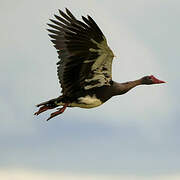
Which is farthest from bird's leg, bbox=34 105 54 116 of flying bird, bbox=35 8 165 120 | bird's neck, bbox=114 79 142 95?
bird's neck, bbox=114 79 142 95

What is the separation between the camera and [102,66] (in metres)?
19.9

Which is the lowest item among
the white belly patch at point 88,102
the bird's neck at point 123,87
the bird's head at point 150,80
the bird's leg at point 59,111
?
the bird's leg at point 59,111

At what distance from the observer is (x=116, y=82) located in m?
20.4

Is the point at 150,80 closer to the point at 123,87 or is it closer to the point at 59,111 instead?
the point at 123,87

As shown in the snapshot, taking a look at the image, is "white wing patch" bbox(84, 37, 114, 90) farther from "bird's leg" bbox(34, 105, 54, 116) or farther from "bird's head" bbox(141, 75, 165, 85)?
"bird's head" bbox(141, 75, 165, 85)

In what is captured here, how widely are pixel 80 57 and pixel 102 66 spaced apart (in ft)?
1.78

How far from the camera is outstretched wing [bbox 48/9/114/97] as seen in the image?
19.5 m

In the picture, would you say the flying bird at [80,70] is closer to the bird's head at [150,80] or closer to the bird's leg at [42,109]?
the bird's leg at [42,109]

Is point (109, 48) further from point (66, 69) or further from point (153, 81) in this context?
point (153, 81)

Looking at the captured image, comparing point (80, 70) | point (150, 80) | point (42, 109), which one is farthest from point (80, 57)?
point (150, 80)

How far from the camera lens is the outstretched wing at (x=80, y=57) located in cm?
1955

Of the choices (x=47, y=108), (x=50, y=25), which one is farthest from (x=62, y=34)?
(x=47, y=108)

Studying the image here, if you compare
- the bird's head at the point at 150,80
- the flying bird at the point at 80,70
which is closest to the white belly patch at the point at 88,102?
the flying bird at the point at 80,70

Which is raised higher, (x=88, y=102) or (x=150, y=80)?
(x=150, y=80)
